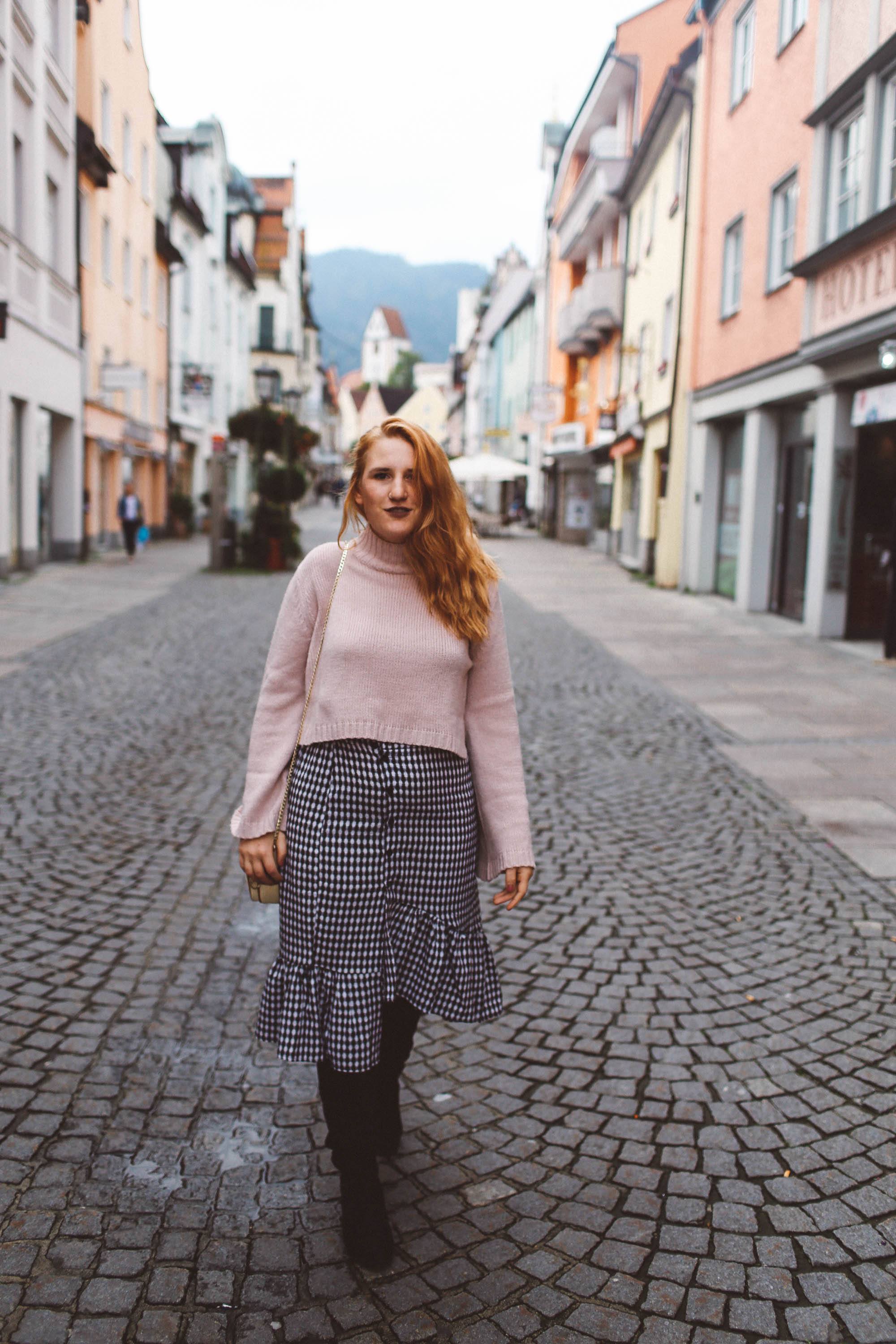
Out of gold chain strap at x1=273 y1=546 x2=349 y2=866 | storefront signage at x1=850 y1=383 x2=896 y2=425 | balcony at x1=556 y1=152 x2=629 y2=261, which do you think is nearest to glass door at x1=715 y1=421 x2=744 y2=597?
storefront signage at x1=850 y1=383 x2=896 y2=425

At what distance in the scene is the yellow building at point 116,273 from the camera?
75.9ft

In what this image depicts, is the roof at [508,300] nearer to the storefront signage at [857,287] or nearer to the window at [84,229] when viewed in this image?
the window at [84,229]

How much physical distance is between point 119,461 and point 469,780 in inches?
1096

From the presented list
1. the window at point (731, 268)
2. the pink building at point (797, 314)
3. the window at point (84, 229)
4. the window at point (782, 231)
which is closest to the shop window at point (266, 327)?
the window at point (84, 229)

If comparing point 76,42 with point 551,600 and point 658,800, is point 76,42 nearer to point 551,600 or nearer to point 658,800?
point 551,600

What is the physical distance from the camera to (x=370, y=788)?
2.65 m

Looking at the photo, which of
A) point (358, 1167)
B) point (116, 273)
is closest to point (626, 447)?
point (116, 273)

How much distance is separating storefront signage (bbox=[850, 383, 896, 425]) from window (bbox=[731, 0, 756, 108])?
6.48 meters

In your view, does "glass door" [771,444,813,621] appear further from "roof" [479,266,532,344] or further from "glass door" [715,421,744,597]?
"roof" [479,266,532,344]

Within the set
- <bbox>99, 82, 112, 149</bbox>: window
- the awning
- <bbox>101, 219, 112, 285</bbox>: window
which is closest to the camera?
<bbox>99, 82, 112, 149</bbox>: window

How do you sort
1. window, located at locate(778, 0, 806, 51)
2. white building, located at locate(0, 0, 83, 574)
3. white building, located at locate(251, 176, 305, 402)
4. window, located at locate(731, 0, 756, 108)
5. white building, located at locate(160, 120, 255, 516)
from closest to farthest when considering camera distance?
window, located at locate(778, 0, 806, 51)
window, located at locate(731, 0, 756, 108)
white building, located at locate(0, 0, 83, 574)
white building, located at locate(160, 120, 255, 516)
white building, located at locate(251, 176, 305, 402)

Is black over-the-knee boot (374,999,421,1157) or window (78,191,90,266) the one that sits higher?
window (78,191,90,266)

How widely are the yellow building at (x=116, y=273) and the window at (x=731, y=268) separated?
9.63 m

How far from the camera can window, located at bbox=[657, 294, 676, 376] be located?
2238cm
